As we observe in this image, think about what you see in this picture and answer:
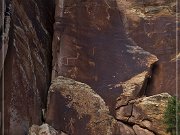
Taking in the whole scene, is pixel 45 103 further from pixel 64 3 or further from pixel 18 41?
A: pixel 64 3

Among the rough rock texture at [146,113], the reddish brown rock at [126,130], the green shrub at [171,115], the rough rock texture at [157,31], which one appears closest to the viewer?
the green shrub at [171,115]

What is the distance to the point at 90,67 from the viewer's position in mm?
12883

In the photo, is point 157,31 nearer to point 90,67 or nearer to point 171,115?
point 90,67

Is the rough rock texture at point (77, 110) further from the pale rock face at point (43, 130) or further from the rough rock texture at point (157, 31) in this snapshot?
the rough rock texture at point (157, 31)

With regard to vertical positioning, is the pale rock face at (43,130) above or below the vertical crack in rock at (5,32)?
below

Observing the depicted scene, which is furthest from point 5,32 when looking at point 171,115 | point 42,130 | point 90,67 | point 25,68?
point 171,115

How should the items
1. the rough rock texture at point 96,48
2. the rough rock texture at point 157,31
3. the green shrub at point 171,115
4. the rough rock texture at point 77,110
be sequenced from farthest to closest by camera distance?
1. the rough rock texture at point 96,48
2. the rough rock texture at point 157,31
3. the rough rock texture at point 77,110
4. the green shrub at point 171,115

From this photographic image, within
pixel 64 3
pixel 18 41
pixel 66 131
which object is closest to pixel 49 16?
pixel 64 3

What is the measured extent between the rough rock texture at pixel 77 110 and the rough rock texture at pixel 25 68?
461mm

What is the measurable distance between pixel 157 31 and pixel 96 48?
192cm

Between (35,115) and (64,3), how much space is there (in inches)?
144

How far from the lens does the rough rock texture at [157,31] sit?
493 inches

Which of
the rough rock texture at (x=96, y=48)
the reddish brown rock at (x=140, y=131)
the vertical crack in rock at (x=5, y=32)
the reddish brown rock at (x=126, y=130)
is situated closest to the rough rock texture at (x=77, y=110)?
the reddish brown rock at (x=126, y=130)

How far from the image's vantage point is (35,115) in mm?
12477
